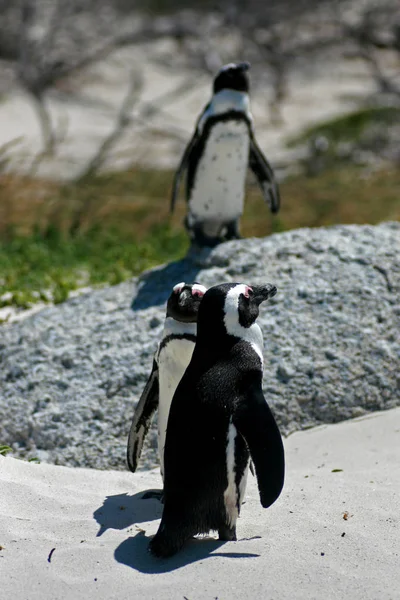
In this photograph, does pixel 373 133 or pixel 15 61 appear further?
pixel 15 61

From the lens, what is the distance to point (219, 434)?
268 cm

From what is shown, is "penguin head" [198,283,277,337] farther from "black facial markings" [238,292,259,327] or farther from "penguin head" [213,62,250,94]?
"penguin head" [213,62,250,94]

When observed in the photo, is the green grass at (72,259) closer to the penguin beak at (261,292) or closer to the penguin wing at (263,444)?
the penguin beak at (261,292)

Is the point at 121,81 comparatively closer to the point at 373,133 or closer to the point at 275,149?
the point at 275,149

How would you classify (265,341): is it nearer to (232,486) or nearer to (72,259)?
(232,486)

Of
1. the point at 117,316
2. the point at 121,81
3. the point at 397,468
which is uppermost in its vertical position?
the point at 121,81

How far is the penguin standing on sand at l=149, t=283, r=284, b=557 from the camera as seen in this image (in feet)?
8.69

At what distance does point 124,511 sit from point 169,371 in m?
0.53

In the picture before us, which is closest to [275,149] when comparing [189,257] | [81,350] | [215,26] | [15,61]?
[215,26]

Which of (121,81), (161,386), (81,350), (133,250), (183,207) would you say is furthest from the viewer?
(121,81)

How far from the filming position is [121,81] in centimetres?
1658

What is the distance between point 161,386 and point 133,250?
371 centimetres

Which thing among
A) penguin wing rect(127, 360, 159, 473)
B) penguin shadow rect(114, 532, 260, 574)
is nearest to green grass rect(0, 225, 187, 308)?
penguin wing rect(127, 360, 159, 473)

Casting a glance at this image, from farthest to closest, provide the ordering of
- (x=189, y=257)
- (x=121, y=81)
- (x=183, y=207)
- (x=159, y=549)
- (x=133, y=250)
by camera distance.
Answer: (x=121, y=81), (x=183, y=207), (x=133, y=250), (x=189, y=257), (x=159, y=549)
